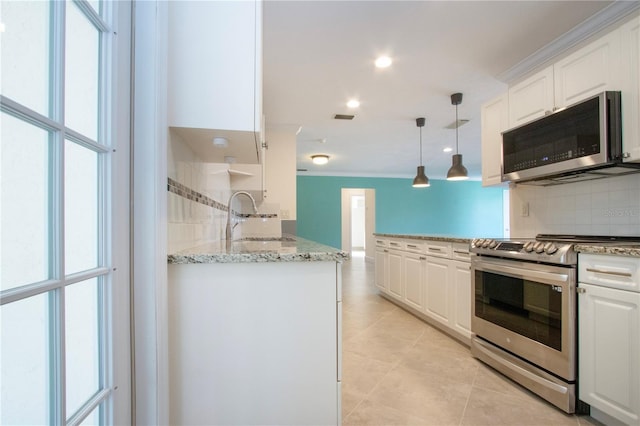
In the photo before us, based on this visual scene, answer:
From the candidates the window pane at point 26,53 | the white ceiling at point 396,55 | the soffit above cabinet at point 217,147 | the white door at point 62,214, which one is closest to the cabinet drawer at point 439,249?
the white ceiling at point 396,55

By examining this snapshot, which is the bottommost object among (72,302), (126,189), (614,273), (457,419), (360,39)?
(457,419)

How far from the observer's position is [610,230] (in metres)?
2.06

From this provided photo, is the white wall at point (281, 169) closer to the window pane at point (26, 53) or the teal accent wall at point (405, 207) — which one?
the window pane at point (26, 53)

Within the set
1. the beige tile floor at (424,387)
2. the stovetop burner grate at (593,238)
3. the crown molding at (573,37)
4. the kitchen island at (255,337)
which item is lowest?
the beige tile floor at (424,387)

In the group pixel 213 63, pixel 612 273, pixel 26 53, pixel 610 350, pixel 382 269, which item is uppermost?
pixel 213 63

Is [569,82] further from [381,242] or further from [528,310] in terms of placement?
[381,242]

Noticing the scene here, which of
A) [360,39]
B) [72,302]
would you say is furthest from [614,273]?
[72,302]

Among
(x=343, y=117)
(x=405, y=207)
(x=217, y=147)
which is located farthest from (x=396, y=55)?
(x=405, y=207)

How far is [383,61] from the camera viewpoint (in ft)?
8.09

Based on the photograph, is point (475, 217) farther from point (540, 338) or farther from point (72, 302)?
point (72, 302)

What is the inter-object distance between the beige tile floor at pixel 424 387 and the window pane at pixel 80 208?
4.95 ft

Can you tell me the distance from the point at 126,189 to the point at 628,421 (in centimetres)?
235

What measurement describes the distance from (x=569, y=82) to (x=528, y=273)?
1.30 metres

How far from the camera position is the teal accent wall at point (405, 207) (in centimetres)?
795
